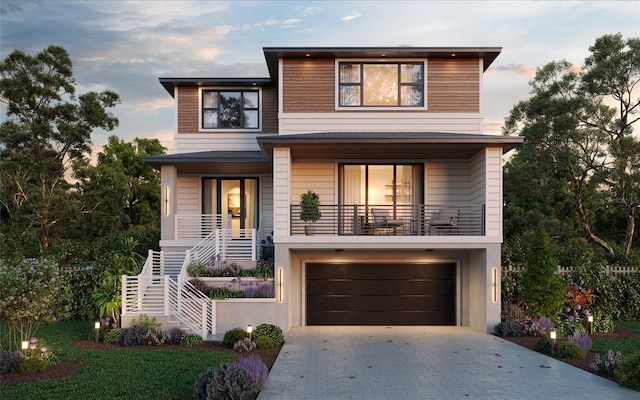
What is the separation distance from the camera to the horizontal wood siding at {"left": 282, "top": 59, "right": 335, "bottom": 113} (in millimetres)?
19156

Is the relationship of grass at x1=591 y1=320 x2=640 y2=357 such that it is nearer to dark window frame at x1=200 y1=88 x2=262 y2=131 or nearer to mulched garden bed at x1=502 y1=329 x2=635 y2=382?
mulched garden bed at x1=502 y1=329 x2=635 y2=382

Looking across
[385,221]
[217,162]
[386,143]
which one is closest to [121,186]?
[217,162]

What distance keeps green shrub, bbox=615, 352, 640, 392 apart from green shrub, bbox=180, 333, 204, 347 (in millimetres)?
9129

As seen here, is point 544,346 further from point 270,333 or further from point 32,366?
point 32,366

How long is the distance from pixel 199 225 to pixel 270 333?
22.8ft

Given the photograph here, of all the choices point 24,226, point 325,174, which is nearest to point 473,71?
point 325,174

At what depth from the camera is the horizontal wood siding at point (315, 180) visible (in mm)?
19594

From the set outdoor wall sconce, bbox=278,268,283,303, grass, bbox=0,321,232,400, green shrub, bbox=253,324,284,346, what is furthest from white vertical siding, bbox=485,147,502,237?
grass, bbox=0,321,232,400

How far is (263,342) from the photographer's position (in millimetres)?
14359

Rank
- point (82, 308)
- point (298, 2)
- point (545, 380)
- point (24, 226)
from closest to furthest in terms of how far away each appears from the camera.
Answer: point (545, 380), point (298, 2), point (82, 308), point (24, 226)

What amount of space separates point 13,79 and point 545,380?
88.3 ft

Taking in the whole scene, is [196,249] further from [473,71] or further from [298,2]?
[473,71]

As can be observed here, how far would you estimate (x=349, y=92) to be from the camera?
19.3 metres

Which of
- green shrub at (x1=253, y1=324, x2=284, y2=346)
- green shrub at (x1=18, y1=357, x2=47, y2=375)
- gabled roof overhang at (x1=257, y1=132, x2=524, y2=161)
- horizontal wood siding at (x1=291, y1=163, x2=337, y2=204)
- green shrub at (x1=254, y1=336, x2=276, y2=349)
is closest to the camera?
green shrub at (x1=18, y1=357, x2=47, y2=375)
